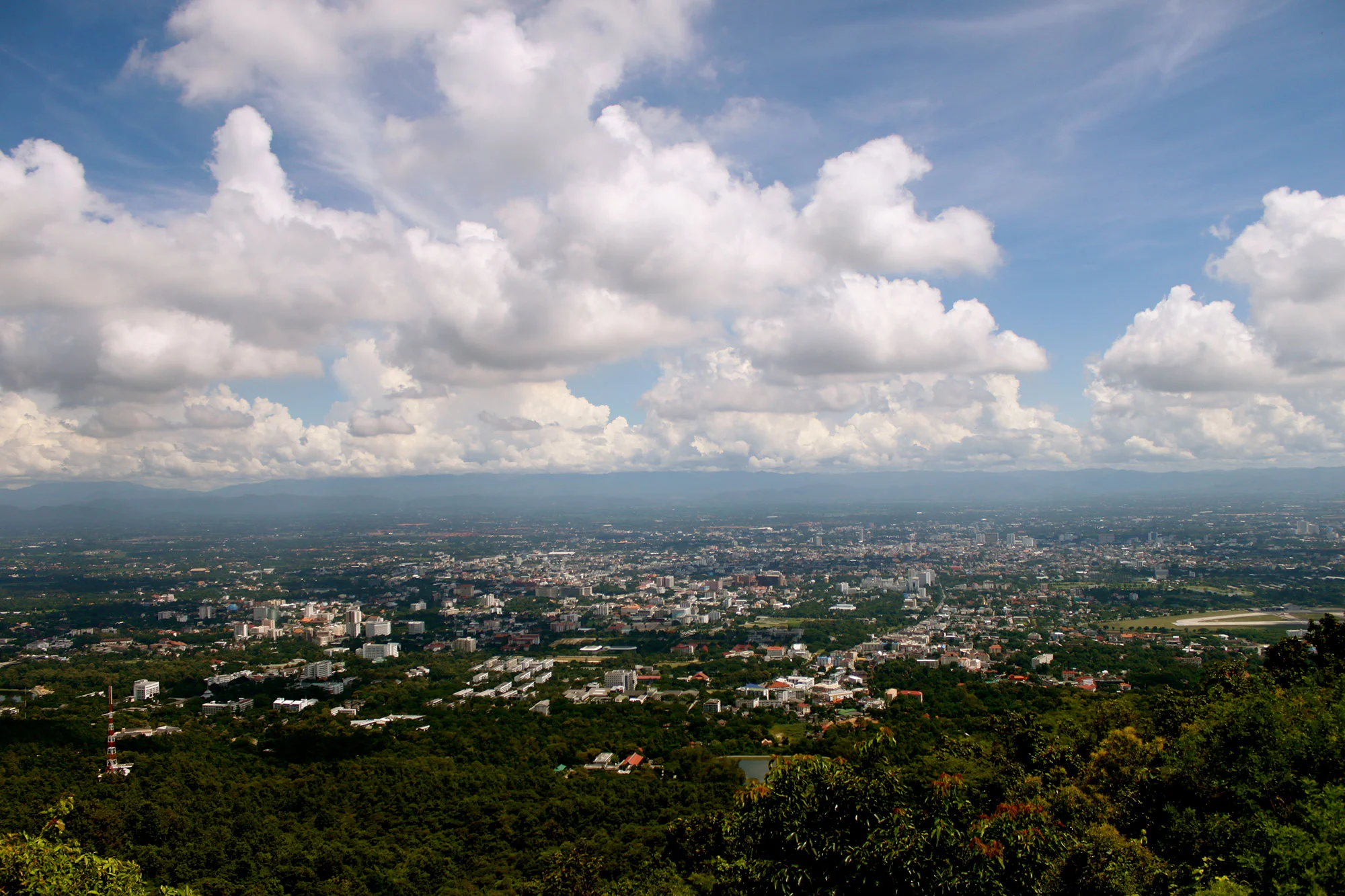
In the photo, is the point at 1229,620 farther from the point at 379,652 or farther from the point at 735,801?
the point at 379,652

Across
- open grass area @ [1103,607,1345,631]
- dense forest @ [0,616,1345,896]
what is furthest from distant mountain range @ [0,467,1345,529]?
dense forest @ [0,616,1345,896]

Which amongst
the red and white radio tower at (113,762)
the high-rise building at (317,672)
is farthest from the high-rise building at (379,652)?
the red and white radio tower at (113,762)

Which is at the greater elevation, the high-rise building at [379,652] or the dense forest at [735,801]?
the dense forest at [735,801]

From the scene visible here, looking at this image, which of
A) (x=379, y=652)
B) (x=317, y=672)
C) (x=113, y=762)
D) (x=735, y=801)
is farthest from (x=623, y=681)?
(x=735, y=801)

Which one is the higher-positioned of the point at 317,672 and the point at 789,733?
the point at 789,733

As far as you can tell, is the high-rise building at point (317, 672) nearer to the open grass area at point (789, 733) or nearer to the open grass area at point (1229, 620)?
the open grass area at point (789, 733)

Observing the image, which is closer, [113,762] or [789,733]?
[113,762]

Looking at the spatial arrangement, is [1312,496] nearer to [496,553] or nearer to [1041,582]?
[1041,582]

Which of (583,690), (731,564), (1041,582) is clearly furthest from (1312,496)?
(583,690)
